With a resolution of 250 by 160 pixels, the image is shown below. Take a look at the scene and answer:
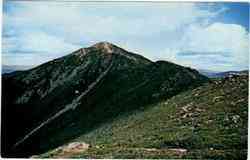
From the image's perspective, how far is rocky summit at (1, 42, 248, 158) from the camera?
4.99 m

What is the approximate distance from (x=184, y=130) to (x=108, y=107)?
61cm

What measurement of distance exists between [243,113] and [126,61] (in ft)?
3.19

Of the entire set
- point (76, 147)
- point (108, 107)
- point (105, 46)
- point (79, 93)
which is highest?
point (105, 46)

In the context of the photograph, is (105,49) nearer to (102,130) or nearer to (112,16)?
(112,16)

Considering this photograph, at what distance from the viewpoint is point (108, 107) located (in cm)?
512

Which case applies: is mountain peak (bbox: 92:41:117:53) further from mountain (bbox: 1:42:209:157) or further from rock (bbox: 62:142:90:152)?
rock (bbox: 62:142:90:152)

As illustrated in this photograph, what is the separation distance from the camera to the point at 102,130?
5.07 m

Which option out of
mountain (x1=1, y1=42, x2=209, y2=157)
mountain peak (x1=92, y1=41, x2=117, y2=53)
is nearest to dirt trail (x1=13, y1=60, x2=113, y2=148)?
mountain (x1=1, y1=42, x2=209, y2=157)

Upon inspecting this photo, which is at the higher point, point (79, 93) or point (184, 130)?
point (79, 93)

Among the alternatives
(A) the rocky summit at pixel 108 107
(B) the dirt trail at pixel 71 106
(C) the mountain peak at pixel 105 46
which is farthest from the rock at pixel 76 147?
(C) the mountain peak at pixel 105 46

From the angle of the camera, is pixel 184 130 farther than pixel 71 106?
No

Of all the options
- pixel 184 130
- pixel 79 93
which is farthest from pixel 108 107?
pixel 184 130

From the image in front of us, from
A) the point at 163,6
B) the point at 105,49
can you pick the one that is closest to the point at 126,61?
the point at 105,49

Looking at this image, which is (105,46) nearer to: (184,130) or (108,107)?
(108,107)
